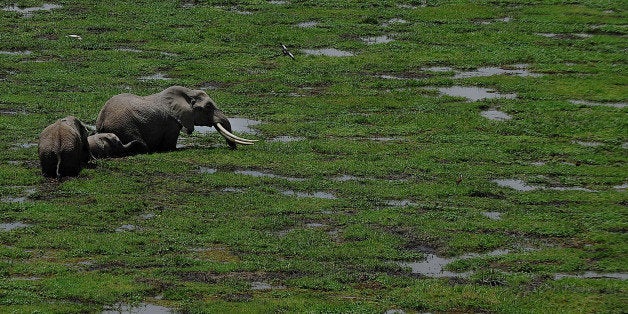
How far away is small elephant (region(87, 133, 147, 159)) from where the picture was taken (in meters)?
26.4

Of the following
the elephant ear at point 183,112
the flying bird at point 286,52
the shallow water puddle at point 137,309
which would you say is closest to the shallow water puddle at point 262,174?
the elephant ear at point 183,112

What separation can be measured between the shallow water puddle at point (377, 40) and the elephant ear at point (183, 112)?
38.7ft

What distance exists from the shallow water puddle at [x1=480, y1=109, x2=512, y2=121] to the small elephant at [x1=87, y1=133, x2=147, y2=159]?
870cm

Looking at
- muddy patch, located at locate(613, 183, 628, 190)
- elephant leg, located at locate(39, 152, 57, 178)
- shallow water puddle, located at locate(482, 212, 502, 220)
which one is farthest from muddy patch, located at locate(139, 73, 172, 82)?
muddy patch, located at locate(613, 183, 628, 190)

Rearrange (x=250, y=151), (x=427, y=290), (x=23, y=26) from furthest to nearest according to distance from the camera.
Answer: (x=23, y=26) → (x=250, y=151) → (x=427, y=290)

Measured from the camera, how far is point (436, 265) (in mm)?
20609

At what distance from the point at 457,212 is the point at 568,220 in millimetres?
1950

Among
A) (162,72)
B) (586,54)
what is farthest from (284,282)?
(586,54)

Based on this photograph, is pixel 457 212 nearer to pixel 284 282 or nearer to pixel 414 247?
pixel 414 247

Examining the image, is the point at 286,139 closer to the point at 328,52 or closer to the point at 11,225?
the point at 11,225

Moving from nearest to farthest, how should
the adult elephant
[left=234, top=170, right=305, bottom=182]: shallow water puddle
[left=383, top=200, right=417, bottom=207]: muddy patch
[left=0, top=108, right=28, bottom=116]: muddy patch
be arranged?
[left=383, top=200, right=417, bottom=207]: muddy patch
[left=234, top=170, right=305, bottom=182]: shallow water puddle
the adult elephant
[left=0, top=108, right=28, bottom=116]: muddy patch

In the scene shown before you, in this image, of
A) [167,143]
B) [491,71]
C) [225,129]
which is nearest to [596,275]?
[225,129]

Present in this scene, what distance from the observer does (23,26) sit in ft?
134

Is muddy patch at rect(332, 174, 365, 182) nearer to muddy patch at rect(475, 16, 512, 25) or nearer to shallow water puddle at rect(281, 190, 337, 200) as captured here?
shallow water puddle at rect(281, 190, 337, 200)
